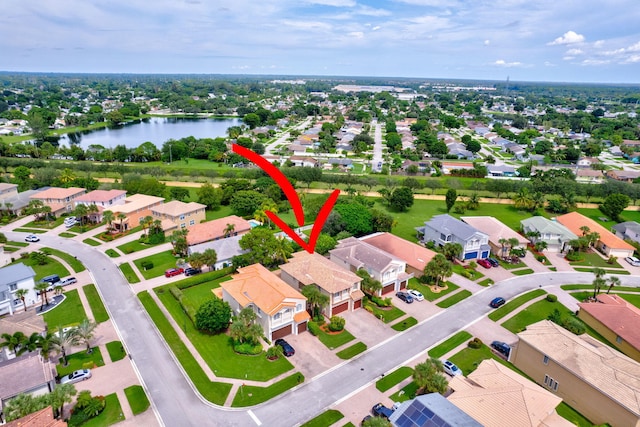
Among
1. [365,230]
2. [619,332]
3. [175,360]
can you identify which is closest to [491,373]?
[619,332]

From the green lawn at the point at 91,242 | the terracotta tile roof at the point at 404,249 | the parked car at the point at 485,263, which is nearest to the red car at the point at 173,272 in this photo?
the green lawn at the point at 91,242

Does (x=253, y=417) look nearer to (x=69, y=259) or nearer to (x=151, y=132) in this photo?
(x=69, y=259)

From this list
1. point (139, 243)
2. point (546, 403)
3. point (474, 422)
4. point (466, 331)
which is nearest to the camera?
point (474, 422)

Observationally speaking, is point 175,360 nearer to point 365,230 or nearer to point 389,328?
point 389,328

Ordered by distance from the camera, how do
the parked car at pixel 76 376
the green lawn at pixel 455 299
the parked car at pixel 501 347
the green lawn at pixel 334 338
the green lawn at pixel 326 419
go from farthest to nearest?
the green lawn at pixel 455 299, the green lawn at pixel 334 338, the parked car at pixel 501 347, the parked car at pixel 76 376, the green lawn at pixel 326 419

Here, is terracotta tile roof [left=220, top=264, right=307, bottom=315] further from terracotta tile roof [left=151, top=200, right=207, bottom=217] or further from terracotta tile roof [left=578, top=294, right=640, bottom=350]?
terracotta tile roof [left=578, top=294, right=640, bottom=350]

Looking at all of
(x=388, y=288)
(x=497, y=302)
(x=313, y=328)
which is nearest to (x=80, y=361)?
(x=313, y=328)

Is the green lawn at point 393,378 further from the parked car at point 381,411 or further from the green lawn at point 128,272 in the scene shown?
the green lawn at point 128,272
